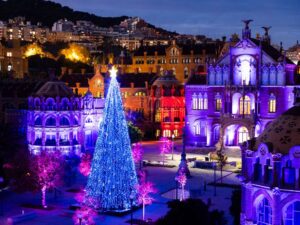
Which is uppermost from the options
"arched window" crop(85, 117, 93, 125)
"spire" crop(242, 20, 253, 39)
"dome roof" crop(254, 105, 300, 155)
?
"spire" crop(242, 20, 253, 39)

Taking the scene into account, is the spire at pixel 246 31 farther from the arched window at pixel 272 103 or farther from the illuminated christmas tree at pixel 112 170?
the illuminated christmas tree at pixel 112 170

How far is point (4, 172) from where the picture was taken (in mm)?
62469

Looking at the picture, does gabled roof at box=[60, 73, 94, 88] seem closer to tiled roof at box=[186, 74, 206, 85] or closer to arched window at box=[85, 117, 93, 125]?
tiled roof at box=[186, 74, 206, 85]

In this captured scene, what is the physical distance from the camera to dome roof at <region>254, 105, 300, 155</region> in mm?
33941

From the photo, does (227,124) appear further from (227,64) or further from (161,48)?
(161,48)

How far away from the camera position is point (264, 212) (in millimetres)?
34875

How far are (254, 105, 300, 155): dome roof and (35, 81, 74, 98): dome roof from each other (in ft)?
171

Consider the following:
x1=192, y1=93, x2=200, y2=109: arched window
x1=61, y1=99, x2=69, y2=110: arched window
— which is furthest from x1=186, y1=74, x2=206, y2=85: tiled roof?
x1=61, y1=99, x2=69, y2=110: arched window

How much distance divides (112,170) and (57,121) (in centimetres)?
3285

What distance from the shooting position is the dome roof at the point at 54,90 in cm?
8388

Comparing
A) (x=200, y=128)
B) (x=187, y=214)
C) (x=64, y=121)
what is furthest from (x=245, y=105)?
(x=187, y=214)

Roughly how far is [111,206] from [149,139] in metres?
55.9

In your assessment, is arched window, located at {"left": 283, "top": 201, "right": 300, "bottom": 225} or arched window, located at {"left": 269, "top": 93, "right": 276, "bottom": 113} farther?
arched window, located at {"left": 269, "top": 93, "right": 276, "bottom": 113}

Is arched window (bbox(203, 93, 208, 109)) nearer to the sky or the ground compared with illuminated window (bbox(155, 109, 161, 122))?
nearer to the sky
